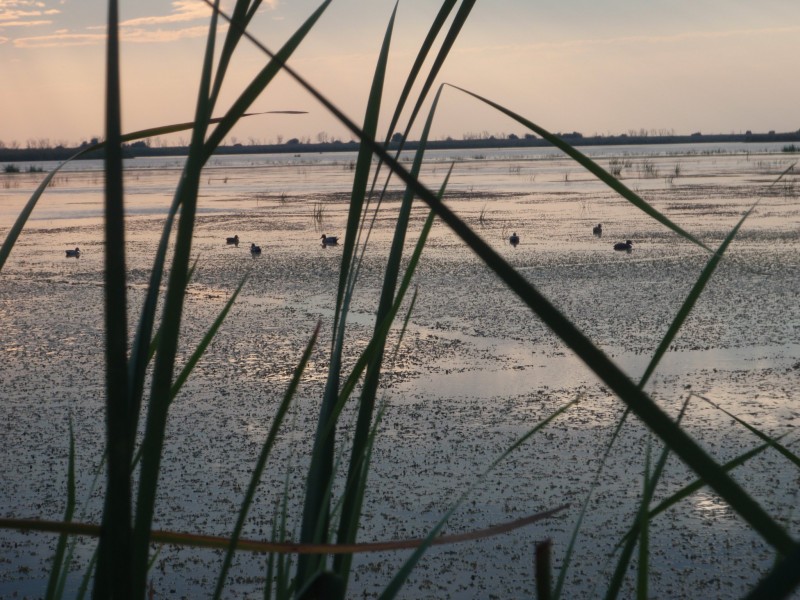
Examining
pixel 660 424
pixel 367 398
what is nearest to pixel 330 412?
pixel 367 398

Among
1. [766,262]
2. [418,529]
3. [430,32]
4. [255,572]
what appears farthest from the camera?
[766,262]

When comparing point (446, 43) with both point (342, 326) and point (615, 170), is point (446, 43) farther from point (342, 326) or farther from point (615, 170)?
point (615, 170)

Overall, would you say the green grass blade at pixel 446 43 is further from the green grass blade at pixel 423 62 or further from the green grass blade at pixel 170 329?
the green grass blade at pixel 170 329

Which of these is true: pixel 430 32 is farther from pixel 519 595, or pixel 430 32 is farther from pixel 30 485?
pixel 30 485

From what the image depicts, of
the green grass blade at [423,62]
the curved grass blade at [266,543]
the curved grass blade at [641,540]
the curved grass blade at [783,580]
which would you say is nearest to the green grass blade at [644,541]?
the curved grass blade at [641,540]

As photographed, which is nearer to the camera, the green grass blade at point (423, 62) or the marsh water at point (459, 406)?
the green grass blade at point (423, 62)

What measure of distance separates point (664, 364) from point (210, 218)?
10.1 meters

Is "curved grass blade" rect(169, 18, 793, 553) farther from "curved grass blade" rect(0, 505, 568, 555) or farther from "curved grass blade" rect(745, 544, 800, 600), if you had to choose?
"curved grass blade" rect(0, 505, 568, 555)

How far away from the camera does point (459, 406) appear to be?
4012mm

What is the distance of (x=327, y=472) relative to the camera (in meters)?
0.66

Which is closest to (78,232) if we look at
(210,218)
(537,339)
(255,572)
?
(210,218)

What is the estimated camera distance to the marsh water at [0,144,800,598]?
8.86 feet

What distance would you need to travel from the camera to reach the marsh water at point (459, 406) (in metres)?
2.70

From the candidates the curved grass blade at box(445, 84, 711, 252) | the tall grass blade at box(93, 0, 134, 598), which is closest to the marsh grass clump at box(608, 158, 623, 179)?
the curved grass blade at box(445, 84, 711, 252)
